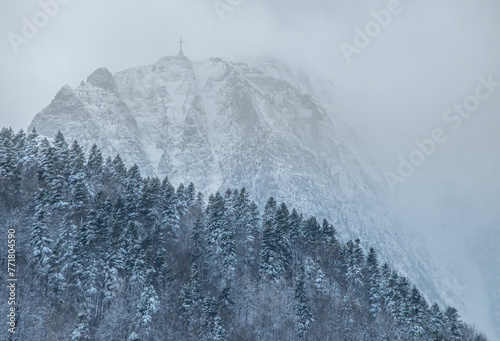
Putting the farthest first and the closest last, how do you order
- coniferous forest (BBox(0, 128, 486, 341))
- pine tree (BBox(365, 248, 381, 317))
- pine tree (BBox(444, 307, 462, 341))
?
pine tree (BBox(444, 307, 462, 341))
pine tree (BBox(365, 248, 381, 317))
coniferous forest (BBox(0, 128, 486, 341))

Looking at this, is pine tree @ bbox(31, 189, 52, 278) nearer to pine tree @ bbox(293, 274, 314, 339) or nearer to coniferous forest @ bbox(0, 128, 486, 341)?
coniferous forest @ bbox(0, 128, 486, 341)

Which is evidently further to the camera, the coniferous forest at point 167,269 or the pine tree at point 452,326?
the pine tree at point 452,326

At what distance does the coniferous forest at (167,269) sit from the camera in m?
63.4

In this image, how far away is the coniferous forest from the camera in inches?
2498

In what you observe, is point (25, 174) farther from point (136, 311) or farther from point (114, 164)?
point (136, 311)

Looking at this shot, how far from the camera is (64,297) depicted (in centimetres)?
6381

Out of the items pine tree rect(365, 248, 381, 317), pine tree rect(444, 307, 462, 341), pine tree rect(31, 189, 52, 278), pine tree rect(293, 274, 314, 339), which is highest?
pine tree rect(31, 189, 52, 278)

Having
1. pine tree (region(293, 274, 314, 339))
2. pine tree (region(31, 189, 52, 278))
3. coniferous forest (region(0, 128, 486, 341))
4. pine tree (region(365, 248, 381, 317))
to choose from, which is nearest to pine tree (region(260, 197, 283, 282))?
coniferous forest (region(0, 128, 486, 341))

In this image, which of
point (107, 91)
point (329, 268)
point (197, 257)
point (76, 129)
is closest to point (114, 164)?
point (197, 257)

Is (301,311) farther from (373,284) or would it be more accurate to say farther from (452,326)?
(452,326)

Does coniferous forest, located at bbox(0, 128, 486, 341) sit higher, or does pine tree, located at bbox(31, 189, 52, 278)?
pine tree, located at bbox(31, 189, 52, 278)

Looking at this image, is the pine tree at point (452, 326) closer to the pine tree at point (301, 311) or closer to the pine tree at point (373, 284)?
the pine tree at point (373, 284)

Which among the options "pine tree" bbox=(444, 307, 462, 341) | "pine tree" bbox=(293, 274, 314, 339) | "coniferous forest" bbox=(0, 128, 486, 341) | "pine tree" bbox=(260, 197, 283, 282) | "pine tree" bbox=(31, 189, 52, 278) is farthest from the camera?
"pine tree" bbox=(444, 307, 462, 341)

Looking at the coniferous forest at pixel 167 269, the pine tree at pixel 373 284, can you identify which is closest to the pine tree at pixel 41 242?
the coniferous forest at pixel 167 269
